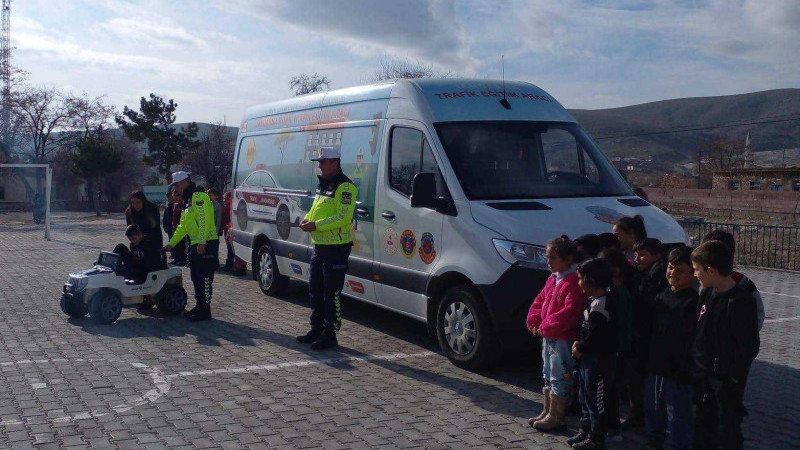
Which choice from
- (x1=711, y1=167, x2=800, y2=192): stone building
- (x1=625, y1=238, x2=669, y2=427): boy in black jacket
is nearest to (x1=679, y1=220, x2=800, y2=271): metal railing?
(x1=625, y1=238, x2=669, y2=427): boy in black jacket

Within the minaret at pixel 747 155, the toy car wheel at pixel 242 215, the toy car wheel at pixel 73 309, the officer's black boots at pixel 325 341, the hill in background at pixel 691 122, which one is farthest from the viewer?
the hill in background at pixel 691 122

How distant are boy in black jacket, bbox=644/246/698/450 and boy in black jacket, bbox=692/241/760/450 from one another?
16 cm

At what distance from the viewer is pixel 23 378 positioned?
6.99 m

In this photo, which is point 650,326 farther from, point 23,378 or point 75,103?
point 75,103

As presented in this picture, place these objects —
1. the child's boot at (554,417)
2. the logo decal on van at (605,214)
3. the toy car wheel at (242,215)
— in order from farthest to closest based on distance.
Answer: the toy car wheel at (242,215) → the logo decal on van at (605,214) → the child's boot at (554,417)

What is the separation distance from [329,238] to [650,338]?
11.9 feet

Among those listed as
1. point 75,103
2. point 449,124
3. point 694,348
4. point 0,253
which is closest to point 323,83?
point 75,103

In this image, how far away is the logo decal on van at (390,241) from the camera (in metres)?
8.29

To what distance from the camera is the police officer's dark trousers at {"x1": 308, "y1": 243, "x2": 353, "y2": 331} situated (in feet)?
26.6

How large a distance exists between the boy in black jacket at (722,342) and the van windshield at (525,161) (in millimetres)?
2815

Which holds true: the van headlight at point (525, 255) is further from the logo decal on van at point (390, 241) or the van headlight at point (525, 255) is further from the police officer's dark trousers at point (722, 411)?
the police officer's dark trousers at point (722, 411)

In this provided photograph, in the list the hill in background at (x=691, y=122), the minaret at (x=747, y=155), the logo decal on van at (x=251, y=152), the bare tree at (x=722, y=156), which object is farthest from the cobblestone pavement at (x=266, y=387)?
the hill in background at (x=691, y=122)

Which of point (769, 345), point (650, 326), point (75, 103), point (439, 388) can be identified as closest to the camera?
point (650, 326)

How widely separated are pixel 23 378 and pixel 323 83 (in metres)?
46.0
